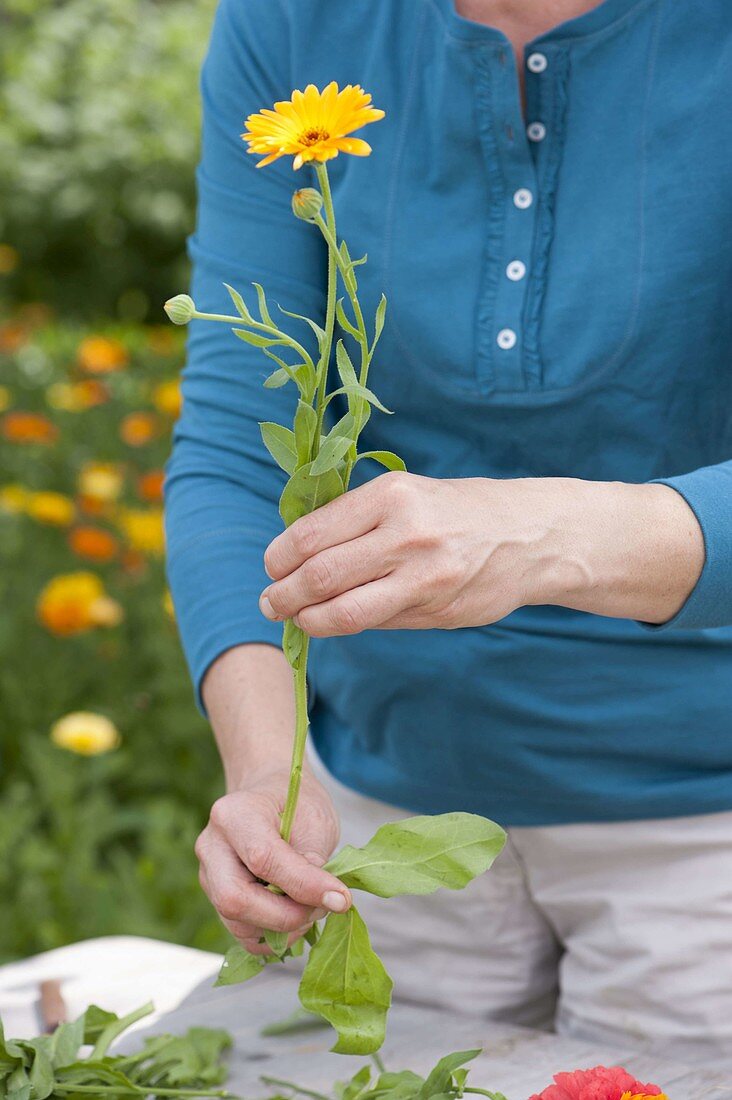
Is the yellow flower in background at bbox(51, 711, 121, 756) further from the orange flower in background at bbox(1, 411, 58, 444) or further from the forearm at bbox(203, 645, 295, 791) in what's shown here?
the forearm at bbox(203, 645, 295, 791)

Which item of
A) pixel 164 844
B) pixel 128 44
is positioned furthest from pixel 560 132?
pixel 128 44

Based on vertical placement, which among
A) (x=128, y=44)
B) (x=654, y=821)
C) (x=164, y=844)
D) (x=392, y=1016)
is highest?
(x=128, y=44)

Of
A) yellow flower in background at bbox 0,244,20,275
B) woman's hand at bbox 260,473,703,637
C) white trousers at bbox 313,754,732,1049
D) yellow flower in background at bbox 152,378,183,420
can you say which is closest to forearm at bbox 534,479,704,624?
woman's hand at bbox 260,473,703,637

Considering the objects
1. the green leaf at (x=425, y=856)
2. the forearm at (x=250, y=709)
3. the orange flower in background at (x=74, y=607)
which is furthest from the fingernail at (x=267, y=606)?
the orange flower in background at (x=74, y=607)

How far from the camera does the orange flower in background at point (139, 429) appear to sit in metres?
2.62

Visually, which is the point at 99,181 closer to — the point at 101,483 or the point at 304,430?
the point at 101,483

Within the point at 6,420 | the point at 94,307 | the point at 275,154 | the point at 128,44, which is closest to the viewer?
the point at 275,154

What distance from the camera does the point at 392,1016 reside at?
1155 millimetres

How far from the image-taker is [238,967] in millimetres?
842

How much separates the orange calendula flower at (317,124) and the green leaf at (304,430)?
120 mm

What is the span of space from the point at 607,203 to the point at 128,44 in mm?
5110

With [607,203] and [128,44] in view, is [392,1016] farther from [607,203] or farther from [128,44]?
[128,44]

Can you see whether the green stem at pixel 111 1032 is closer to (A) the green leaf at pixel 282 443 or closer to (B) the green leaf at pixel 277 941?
(B) the green leaf at pixel 277 941

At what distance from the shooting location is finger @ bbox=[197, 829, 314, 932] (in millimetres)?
850
